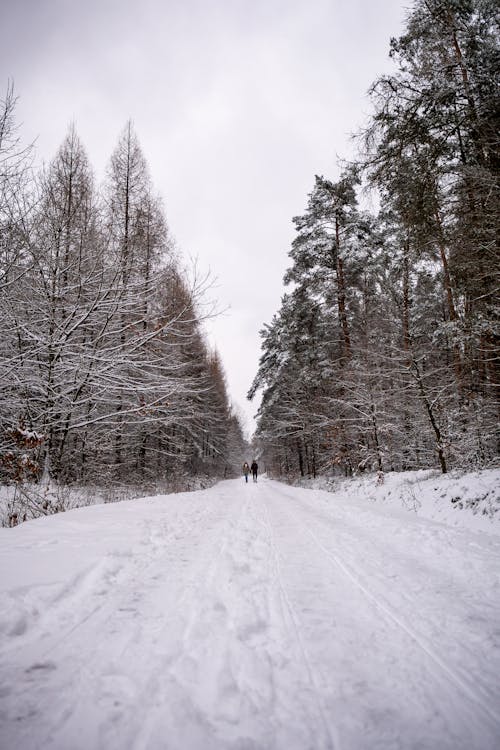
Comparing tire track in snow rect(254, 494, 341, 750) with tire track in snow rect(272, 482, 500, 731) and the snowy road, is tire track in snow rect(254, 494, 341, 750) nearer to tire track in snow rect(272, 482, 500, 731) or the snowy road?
the snowy road

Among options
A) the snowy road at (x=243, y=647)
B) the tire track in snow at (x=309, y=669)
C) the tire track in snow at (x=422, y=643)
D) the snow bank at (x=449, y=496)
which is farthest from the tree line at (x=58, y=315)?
the snow bank at (x=449, y=496)

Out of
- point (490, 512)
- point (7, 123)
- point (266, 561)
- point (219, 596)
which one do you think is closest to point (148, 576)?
point (219, 596)

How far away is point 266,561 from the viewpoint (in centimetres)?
371

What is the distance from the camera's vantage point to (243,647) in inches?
76.8

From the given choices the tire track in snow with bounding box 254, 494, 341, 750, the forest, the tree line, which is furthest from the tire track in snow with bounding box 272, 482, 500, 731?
the forest

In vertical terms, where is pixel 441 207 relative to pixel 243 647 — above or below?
above

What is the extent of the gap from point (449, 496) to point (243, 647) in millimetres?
6321

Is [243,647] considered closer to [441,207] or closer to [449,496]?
[449,496]

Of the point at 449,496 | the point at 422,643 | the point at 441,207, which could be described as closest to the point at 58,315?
the point at 422,643

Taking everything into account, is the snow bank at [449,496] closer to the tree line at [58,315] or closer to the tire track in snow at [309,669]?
the tire track in snow at [309,669]

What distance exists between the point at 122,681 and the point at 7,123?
25.5 ft

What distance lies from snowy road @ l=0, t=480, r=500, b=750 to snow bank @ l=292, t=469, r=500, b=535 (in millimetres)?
1638

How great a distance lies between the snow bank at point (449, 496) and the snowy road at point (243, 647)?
1638mm

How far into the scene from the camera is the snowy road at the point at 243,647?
1.32m
